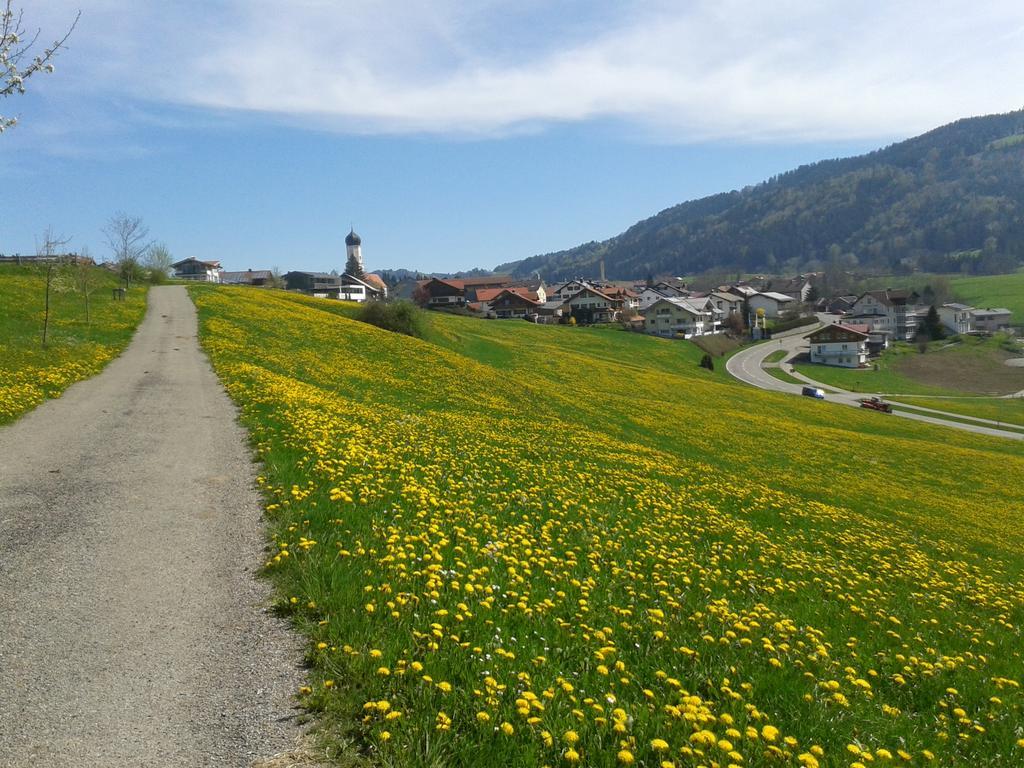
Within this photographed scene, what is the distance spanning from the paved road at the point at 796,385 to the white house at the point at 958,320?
113 feet

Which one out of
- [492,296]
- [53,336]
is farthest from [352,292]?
[53,336]

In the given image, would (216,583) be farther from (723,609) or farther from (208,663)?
(723,609)

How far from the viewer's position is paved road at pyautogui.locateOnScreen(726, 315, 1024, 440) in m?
65.3

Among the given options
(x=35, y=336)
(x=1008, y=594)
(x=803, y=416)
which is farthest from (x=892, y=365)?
(x=35, y=336)

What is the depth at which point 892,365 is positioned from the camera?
411 feet

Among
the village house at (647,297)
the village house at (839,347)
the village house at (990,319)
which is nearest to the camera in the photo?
the village house at (839,347)

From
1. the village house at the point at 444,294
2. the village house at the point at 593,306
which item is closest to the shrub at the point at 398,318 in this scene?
the village house at the point at 593,306

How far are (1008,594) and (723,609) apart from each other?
10.3m

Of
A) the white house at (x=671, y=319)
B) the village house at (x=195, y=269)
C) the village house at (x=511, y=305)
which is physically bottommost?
the white house at (x=671, y=319)

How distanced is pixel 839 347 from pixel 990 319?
75.4 m

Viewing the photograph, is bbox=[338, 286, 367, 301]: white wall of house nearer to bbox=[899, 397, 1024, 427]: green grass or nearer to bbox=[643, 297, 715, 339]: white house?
bbox=[643, 297, 715, 339]: white house

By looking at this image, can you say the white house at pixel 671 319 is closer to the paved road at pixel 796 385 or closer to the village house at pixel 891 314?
the paved road at pixel 796 385

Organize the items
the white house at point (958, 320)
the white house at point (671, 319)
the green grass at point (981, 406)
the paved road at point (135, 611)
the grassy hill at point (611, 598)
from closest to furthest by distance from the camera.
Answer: the paved road at point (135, 611) < the grassy hill at point (611, 598) < the green grass at point (981, 406) < the white house at point (671, 319) < the white house at point (958, 320)

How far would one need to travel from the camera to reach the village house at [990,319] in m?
Result: 163
